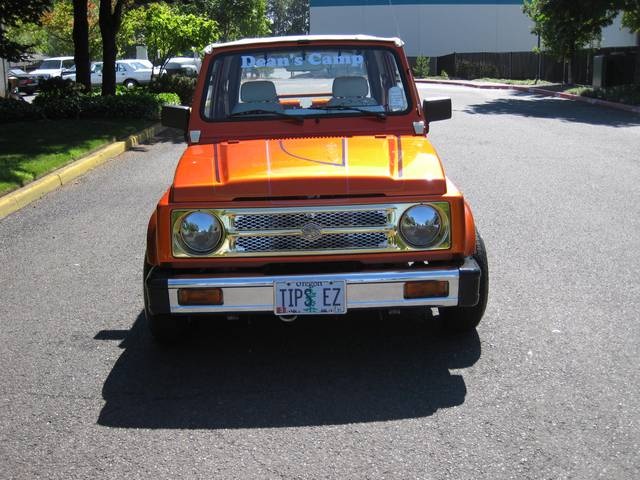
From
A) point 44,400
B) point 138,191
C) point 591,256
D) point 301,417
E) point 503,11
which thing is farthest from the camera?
point 503,11

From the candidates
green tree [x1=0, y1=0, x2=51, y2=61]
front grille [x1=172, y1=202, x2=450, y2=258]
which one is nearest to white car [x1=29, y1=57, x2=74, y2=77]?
green tree [x1=0, y1=0, x2=51, y2=61]

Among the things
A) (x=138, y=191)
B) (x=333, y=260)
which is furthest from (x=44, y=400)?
(x=138, y=191)

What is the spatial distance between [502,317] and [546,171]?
6512 mm

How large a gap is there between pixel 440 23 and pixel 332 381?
2151 inches

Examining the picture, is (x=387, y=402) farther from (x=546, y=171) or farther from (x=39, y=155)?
(x=39, y=155)

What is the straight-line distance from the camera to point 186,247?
448 cm

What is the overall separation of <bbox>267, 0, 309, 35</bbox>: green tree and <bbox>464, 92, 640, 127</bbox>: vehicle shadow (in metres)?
88.2

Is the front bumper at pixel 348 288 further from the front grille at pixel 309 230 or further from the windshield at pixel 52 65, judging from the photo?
the windshield at pixel 52 65

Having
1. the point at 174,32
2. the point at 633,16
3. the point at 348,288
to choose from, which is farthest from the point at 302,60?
the point at 633,16

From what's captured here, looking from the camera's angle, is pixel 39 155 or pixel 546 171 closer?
pixel 546 171

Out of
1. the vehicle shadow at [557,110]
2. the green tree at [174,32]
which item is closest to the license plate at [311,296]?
the vehicle shadow at [557,110]

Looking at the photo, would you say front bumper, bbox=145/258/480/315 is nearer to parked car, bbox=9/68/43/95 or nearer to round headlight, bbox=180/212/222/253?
round headlight, bbox=180/212/222/253

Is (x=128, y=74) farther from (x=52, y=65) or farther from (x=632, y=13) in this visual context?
(x=632, y=13)

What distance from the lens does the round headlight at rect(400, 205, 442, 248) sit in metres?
4.44
